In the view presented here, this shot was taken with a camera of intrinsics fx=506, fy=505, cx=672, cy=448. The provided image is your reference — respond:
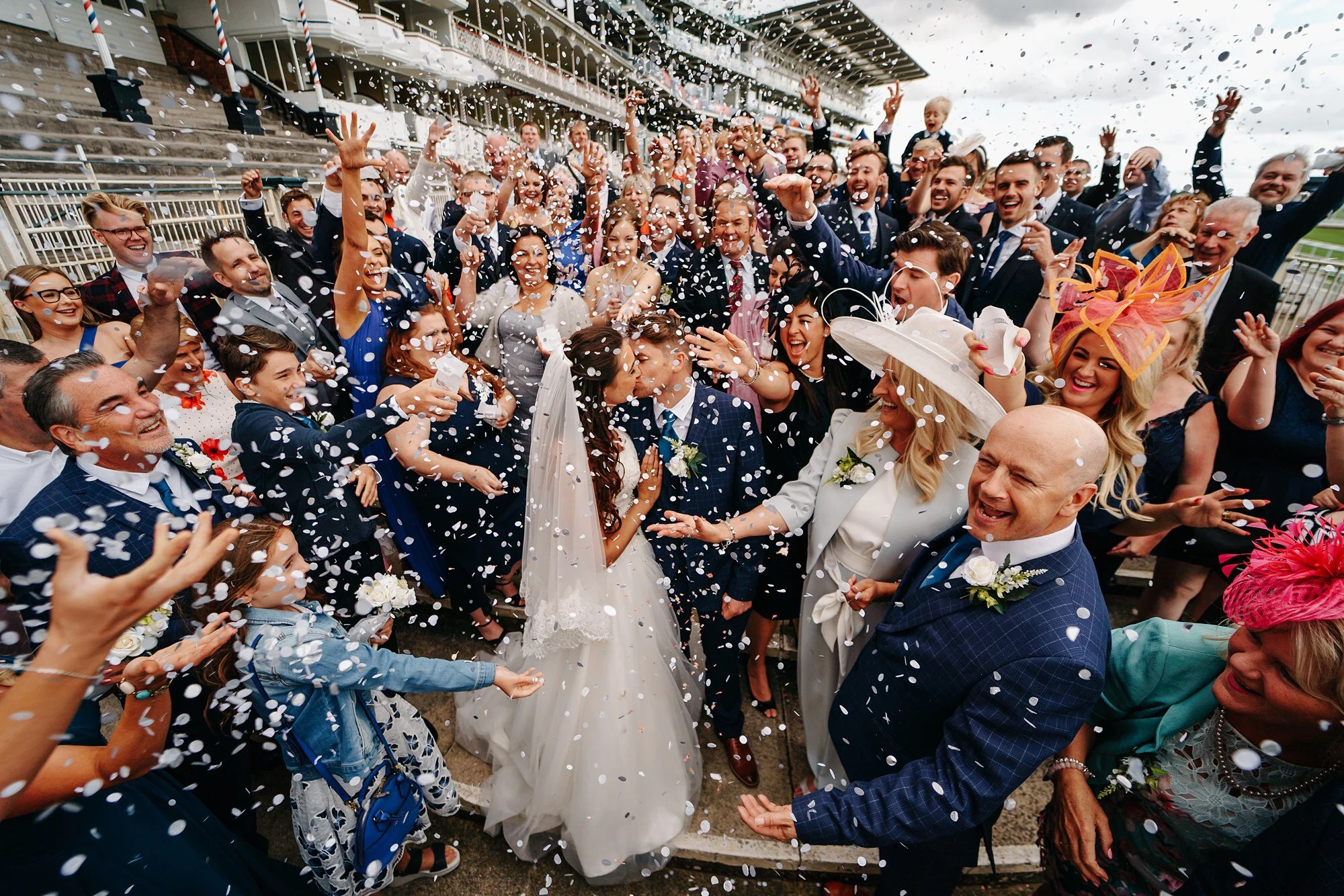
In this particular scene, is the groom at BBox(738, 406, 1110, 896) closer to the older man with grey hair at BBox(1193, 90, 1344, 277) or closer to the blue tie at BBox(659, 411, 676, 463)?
the blue tie at BBox(659, 411, 676, 463)

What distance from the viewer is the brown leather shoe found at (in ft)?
9.91

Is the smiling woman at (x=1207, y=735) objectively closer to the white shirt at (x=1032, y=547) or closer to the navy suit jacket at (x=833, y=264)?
the white shirt at (x=1032, y=547)

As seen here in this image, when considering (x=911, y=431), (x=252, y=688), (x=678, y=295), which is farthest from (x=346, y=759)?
(x=678, y=295)

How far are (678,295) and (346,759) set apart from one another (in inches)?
184

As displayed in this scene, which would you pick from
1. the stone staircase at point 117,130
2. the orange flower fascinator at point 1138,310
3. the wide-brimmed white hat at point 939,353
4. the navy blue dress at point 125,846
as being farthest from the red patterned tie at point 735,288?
the stone staircase at point 117,130

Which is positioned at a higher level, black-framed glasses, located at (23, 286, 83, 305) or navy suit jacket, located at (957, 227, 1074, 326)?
navy suit jacket, located at (957, 227, 1074, 326)

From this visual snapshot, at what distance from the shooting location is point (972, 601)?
5.55 ft

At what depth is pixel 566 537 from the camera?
2.55 meters

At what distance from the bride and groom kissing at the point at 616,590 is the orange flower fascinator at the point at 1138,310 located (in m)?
1.65

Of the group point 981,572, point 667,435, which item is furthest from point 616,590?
point 981,572

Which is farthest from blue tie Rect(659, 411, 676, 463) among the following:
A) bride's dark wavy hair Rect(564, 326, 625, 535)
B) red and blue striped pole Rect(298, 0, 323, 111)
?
red and blue striped pole Rect(298, 0, 323, 111)

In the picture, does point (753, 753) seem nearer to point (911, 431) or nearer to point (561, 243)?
point (911, 431)

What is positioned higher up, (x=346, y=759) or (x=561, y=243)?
(x=561, y=243)

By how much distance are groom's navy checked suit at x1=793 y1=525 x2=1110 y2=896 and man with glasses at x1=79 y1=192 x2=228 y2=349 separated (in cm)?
496
